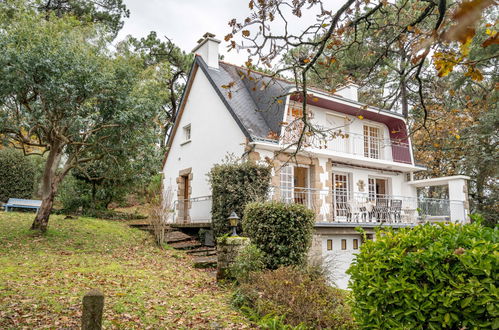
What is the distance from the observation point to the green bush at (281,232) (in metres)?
7.91

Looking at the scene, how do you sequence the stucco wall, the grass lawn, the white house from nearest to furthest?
the grass lawn → the white house → the stucco wall

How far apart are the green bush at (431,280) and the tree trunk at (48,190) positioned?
34.3 ft

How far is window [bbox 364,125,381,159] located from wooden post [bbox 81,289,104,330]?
15417 millimetres

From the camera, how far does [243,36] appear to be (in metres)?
4.53

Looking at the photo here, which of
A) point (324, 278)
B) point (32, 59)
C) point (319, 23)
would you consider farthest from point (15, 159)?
point (319, 23)

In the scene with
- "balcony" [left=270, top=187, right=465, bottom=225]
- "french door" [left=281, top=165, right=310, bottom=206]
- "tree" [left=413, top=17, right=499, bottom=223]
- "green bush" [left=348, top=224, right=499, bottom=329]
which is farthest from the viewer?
"tree" [left=413, top=17, right=499, bottom=223]

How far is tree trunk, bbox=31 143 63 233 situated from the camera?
37.4 feet

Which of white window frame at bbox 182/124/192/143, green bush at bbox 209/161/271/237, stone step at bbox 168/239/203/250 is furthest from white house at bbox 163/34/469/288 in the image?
green bush at bbox 209/161/271/237

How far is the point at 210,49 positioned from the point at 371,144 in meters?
8.69

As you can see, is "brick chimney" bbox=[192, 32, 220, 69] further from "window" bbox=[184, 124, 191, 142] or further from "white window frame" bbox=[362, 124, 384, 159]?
"white window frame" bbox=[362, 124, 384, 159]

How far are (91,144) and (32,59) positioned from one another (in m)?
3.11

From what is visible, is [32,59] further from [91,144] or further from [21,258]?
[21,258]

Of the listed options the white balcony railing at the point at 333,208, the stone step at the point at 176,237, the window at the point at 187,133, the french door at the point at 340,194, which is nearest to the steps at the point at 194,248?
the stone step at the point at 176,237

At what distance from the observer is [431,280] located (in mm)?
3193
